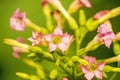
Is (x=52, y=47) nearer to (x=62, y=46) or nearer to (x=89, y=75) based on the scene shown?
(x=62, y=46)

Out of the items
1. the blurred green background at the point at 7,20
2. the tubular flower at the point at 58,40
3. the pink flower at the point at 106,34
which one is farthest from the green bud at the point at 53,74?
the blurred green background at the point at 7,20

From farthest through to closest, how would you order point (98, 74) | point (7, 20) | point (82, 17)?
point (7, 20) → point (82, 17) → point (98, 74)

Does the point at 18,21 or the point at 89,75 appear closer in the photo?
the point at 89,75

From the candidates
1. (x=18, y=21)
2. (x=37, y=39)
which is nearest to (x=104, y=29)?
(x=37, y=39)

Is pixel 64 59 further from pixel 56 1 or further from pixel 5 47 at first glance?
pixel 5 47

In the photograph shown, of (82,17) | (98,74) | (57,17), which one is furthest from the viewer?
(57,17)

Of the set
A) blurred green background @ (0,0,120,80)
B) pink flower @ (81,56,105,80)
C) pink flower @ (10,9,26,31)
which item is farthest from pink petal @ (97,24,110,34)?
blurred green background @ (0,0,120,80)
